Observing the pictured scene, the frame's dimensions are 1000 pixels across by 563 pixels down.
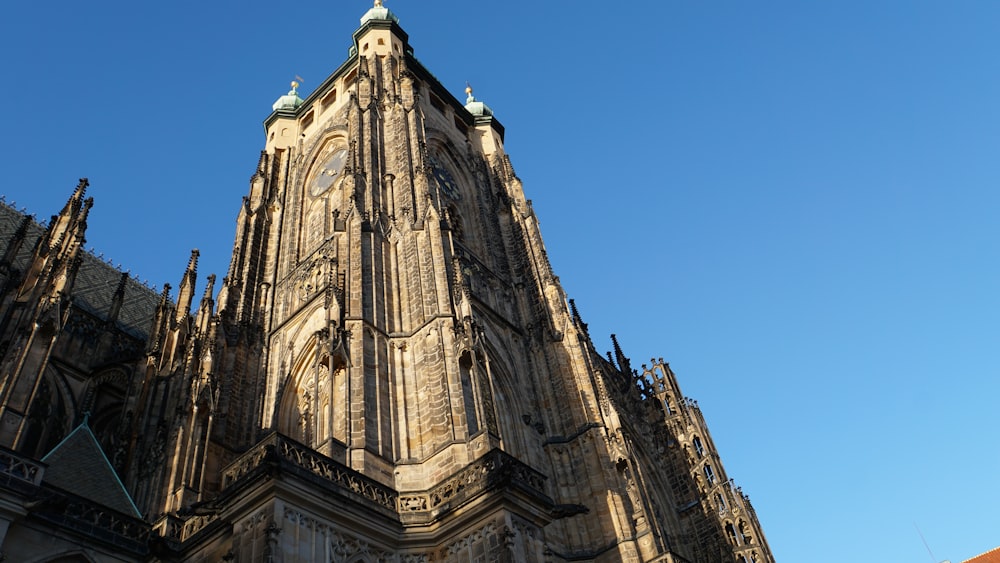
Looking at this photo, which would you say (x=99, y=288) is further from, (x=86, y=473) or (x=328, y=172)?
(x=86, y=473)

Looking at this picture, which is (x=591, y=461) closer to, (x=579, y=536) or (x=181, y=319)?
(x=579, y=536)

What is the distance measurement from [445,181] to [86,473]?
15312 mm

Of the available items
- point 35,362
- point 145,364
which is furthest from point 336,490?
point 145,364

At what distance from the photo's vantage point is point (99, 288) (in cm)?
2825

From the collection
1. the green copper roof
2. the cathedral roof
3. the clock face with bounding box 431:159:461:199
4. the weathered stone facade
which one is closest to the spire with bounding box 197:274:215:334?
the weathered stone facade

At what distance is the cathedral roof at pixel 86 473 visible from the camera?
1416 cm

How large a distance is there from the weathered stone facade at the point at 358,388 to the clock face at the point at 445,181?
0.41ft

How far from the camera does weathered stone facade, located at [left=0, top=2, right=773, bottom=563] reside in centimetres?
1226

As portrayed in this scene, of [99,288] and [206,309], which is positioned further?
[99,288]

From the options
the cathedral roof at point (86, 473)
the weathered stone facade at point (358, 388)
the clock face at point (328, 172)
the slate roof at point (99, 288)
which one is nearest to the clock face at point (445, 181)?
the weathered stone facade at point (358, 388)

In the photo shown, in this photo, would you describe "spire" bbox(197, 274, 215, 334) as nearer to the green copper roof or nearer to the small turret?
the small turret

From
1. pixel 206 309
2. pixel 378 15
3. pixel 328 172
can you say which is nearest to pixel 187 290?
pixel 206 309

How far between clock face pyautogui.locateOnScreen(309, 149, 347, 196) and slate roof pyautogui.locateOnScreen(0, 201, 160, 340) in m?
7.60

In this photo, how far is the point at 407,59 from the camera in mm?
29547
